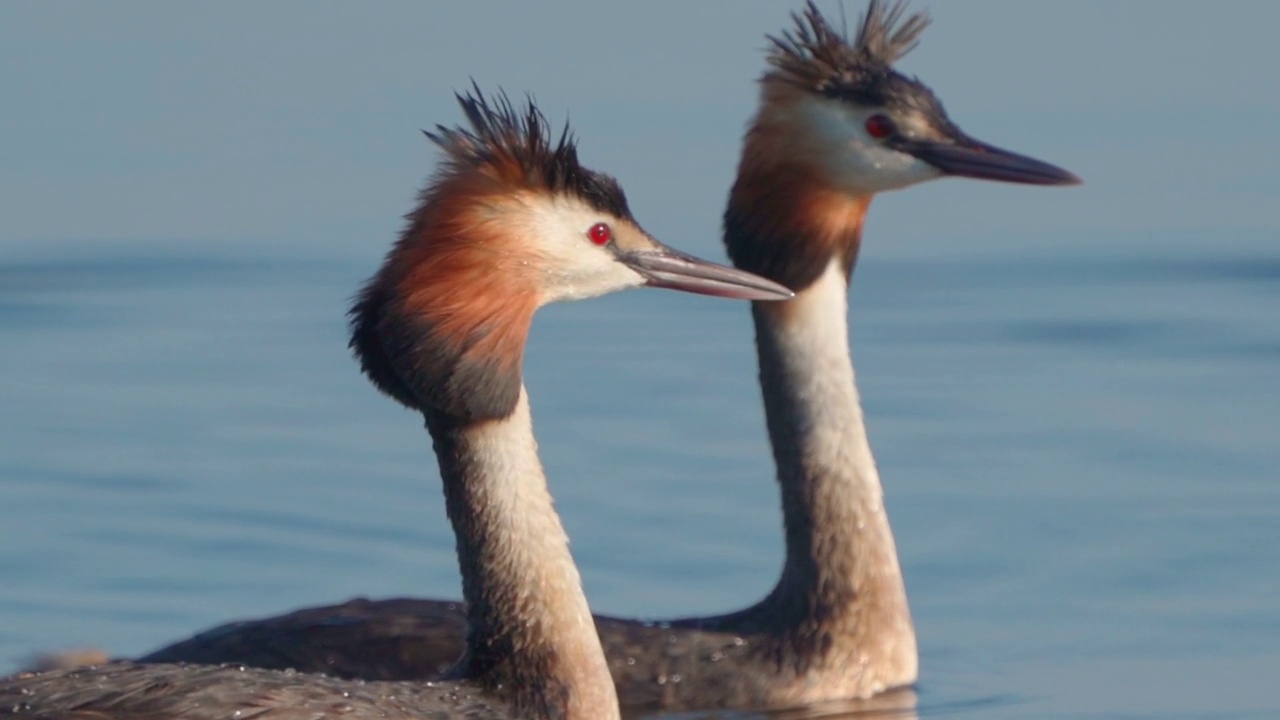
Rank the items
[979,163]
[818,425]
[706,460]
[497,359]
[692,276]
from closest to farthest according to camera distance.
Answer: [497,359]
[692,276]
[979,163]
[818,425]
[706,460]

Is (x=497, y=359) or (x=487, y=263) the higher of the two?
(x=487, y=263)

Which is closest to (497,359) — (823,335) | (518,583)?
(518,583)

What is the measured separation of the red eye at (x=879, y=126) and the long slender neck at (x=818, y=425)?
230mm

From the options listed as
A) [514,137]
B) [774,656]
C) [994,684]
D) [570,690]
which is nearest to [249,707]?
[570,690]

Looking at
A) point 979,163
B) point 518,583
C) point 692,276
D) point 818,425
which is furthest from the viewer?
point 818,425

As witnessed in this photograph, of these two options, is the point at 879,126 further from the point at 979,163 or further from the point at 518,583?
the point at 518,583

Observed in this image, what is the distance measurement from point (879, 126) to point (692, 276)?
1698 mm

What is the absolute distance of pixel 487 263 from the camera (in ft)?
27.2

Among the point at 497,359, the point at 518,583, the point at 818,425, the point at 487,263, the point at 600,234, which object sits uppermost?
the point at 600,234

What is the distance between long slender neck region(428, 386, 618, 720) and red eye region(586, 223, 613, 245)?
456 mm

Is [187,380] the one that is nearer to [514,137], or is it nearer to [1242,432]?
[1242,432]

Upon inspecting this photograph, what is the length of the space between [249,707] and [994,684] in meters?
3.30

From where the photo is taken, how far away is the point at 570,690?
329 inches

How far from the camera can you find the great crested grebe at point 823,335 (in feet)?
32.6
